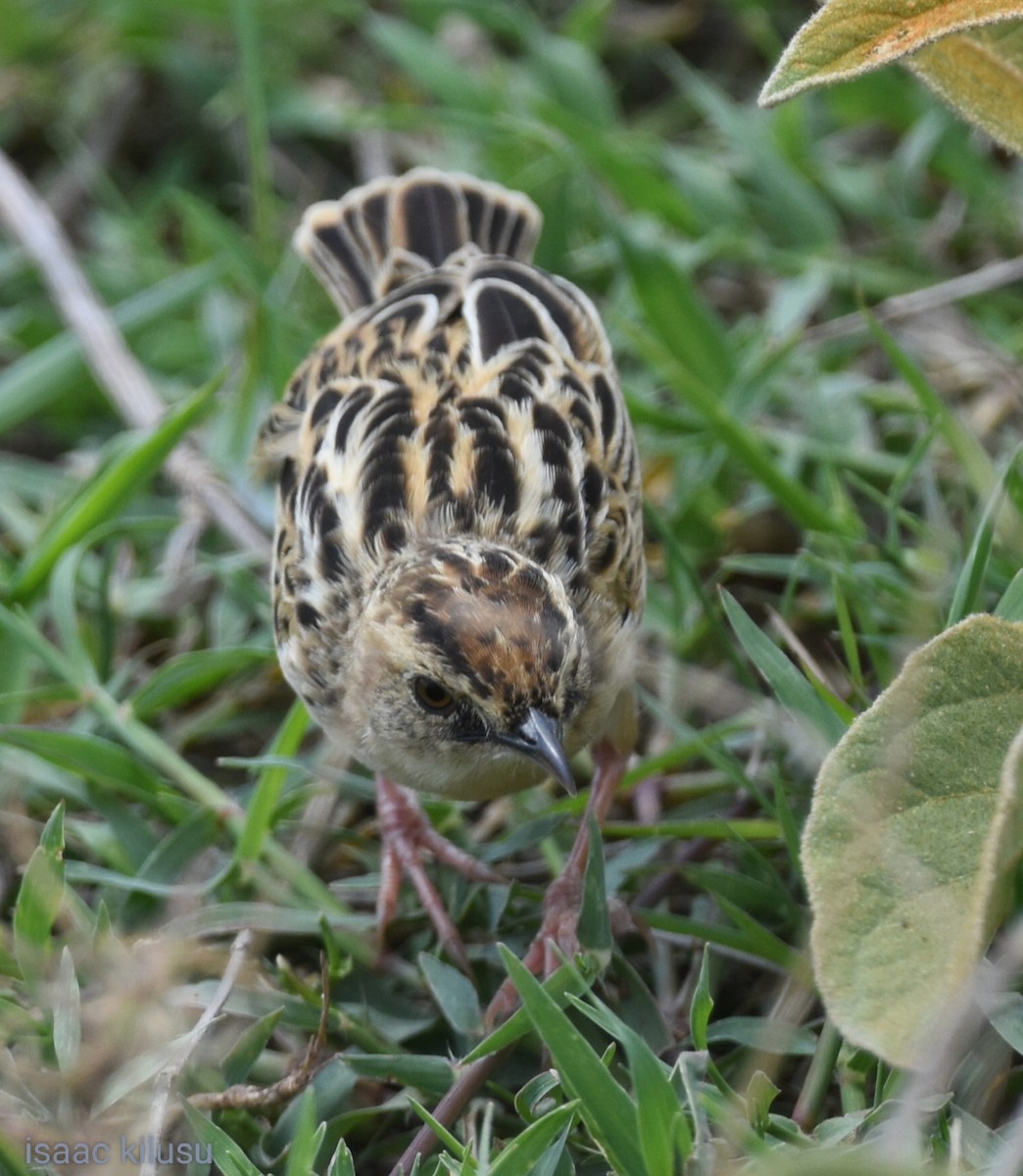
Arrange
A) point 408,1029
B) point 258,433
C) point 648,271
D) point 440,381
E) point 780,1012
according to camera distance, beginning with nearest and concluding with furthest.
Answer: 1. point 780,1012
2. point 408,1029
3. point 440,381
4. point 258,433
5. point 648,271

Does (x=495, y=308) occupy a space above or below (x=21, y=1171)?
above

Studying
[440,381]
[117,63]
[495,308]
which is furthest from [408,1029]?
[117,63]

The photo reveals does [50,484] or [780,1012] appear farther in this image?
[50,484]

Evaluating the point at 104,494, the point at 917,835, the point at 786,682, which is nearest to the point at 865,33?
the point at 786,682

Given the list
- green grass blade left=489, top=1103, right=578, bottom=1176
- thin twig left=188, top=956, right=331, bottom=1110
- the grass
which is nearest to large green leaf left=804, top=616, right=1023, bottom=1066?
the grass

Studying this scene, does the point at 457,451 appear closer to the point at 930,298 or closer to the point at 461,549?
the point at 461,549

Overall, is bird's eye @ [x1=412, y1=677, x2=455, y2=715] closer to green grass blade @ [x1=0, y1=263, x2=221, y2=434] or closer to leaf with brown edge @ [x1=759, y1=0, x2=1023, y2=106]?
leaf with brown edge @ [x1=759, y1=0, x2=1023, y2=106]

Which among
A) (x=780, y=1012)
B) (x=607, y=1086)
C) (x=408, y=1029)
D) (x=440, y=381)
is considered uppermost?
(x=440, y=381)

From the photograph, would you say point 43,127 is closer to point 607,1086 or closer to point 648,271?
point 648,271
